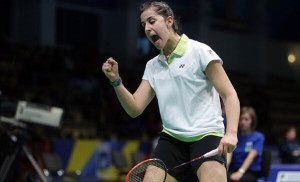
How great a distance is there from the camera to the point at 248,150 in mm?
6195

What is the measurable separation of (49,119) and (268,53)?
41.7ft

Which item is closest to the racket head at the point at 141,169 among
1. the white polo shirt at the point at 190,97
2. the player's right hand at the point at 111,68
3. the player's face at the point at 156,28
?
the white polo shirt at the point at 190,97

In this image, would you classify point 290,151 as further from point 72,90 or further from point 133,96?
point 133,96

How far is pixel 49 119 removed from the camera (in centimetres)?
702

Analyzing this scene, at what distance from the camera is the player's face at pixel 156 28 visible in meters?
3.38

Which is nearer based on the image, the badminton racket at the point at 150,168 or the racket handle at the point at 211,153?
the racket handle at the point at 211,153

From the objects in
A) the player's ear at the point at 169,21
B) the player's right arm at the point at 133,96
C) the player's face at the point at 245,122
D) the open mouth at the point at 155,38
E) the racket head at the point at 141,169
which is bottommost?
the player's face at the point at 245,122

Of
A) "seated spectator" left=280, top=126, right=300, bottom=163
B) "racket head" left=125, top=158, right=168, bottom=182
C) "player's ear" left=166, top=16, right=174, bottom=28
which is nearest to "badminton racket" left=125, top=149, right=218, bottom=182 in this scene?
"racket head" left=125, top=158, right=168, bottom=182

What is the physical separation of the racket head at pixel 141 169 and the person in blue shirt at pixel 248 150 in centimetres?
286

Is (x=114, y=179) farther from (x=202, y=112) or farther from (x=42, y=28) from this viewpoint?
(x=202, y=112)

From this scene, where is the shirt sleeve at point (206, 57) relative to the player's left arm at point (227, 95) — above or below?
above

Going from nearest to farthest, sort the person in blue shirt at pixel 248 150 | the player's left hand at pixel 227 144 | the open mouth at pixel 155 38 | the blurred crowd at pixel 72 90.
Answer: the player's left hand at pixel 227 144, the open mouth at pixel 155 38, the person in blue shirt at pixel 248 150, the blurred crowd at pixel 72 90

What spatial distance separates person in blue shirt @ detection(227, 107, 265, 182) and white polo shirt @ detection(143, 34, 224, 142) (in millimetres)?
2815

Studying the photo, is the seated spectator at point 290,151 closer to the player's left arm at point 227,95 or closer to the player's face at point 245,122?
the player's face at point 245,122
